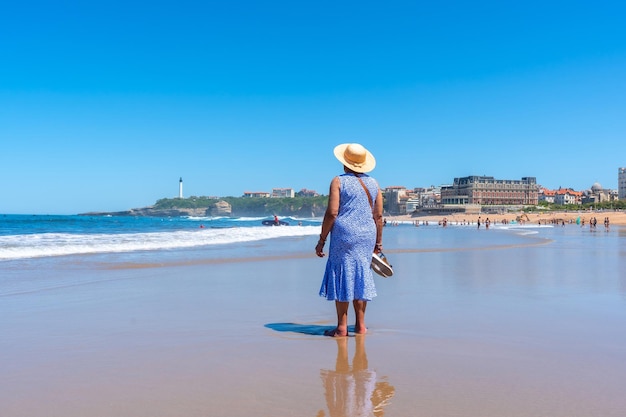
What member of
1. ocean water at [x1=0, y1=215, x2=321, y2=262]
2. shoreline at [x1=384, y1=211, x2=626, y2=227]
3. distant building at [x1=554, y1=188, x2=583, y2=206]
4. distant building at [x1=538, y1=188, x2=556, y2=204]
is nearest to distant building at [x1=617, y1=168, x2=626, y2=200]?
distant building at [x1=554, y1=188, x2=583, y2=206]

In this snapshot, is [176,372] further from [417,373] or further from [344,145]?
[344,145]

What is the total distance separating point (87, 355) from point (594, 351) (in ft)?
14.0

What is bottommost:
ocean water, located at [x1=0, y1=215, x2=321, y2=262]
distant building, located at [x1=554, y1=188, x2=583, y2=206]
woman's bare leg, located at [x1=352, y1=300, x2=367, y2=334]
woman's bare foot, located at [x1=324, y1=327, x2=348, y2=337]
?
ocean water, located at [x1=0, y1=215, x2=321, y2=262]

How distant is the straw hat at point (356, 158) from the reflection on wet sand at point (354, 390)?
1.83m

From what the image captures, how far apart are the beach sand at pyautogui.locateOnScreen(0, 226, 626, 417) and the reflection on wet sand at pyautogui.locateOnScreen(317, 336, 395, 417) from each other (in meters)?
0.01

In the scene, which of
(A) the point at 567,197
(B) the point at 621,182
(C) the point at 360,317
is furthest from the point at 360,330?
(B) the point at 621,182

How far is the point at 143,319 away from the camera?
240 inches

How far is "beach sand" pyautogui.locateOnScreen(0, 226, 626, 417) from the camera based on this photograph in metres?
3.29

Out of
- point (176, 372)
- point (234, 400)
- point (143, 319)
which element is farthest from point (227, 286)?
point (234, 400)

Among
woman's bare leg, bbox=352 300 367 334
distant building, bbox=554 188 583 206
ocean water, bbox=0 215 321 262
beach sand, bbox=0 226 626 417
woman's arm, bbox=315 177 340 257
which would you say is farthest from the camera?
distant building, bbox=554 188 583 206

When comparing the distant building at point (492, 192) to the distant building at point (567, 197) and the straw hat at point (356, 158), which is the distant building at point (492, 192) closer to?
the distant building at point (567, 197)

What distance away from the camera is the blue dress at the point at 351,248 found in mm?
5051

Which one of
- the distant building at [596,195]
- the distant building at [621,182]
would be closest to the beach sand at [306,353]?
the distant building at [596,195]

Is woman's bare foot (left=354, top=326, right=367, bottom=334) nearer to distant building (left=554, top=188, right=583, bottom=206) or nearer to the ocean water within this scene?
the ocean water
